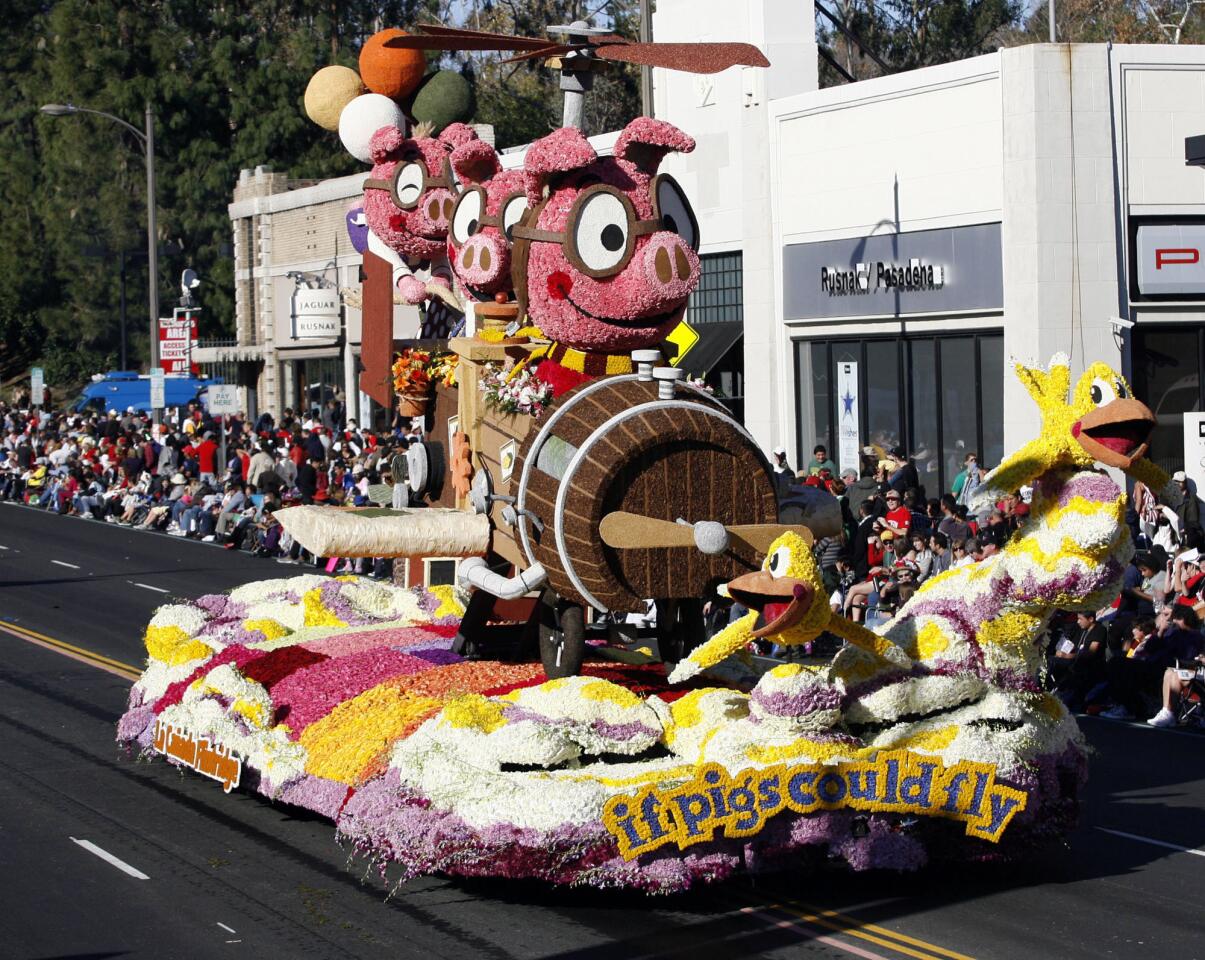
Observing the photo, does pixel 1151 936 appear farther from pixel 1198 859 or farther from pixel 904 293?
pixel 904 293

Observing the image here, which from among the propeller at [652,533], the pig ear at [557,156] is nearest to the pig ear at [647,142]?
the pig ear at [557,156]

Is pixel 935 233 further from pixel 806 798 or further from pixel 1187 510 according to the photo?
pixel 806 798

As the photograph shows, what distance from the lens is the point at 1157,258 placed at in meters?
23.5

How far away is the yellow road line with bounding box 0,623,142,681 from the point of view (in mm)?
18481

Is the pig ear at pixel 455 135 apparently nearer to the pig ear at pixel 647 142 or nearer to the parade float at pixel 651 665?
the parade float at pixel 651 665

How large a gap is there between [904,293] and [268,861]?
1618 cm

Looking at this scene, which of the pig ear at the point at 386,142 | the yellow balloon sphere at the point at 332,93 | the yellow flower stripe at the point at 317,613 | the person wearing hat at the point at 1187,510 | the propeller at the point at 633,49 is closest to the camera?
the propeller at the point at 633,49

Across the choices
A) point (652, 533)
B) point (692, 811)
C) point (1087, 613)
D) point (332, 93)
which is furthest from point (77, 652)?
point (692, 811)

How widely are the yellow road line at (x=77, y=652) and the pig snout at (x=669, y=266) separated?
30.0ft

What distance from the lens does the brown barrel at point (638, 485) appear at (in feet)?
33.4

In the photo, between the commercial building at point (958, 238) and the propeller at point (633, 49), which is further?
the commercial building at point (958, 238)

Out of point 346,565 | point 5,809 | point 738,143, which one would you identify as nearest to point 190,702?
point 5,809

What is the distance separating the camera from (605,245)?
10.8 meters

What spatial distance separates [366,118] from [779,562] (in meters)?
5.96
